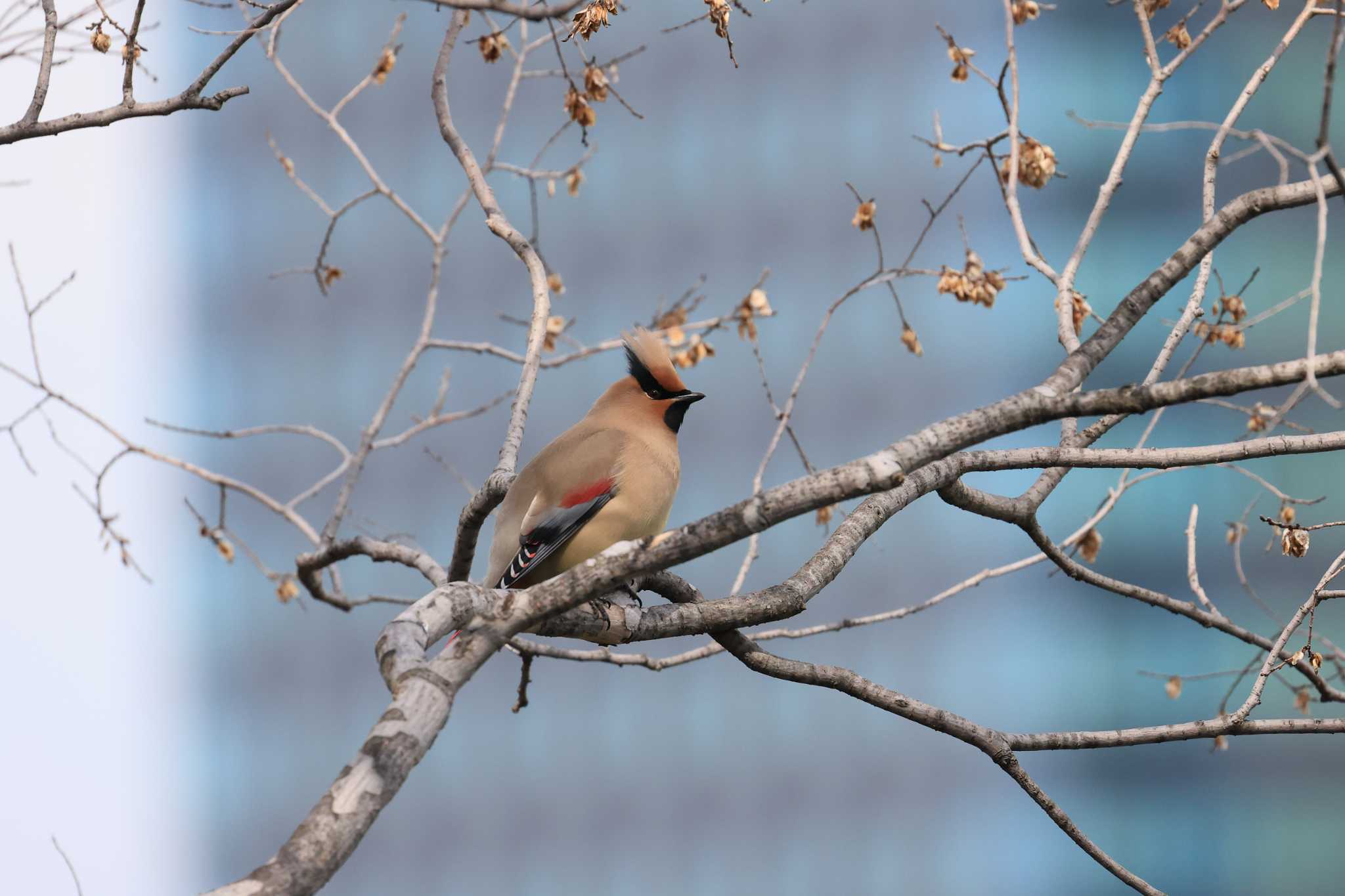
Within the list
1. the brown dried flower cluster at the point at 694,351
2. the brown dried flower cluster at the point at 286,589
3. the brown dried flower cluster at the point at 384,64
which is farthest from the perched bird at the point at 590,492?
the brown dried flower cluster at the point at 384,64


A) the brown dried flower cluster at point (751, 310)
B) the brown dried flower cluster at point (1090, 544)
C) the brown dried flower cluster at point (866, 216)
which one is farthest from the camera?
the brown dried flower cluster at point (751, 310)

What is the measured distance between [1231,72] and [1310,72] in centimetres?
400

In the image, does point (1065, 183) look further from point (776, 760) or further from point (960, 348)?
point (776, 760)

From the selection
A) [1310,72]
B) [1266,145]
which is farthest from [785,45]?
[1266,145]

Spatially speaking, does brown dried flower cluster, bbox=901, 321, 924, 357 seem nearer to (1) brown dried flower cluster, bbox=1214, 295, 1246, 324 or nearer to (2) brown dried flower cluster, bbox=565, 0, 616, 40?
(1) brown dried flower cluster, bbox=1214, 295, 1246, 324

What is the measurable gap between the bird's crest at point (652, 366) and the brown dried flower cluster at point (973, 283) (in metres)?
1.06

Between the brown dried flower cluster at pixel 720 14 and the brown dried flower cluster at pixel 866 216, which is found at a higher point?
the brown dried flower cluster at pixel 866 216

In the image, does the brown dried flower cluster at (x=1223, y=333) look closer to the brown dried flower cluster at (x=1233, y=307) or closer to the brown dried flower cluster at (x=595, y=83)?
the brown dried flower cluster at (x=1233, y=307)

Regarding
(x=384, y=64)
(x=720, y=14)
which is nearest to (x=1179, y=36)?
(x=720, y=14)

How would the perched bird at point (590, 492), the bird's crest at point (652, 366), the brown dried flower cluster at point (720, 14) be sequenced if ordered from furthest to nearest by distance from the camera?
the bird's crest at point (652, 366)
the perched bird at point (590, 492)
the brown dried flower cluster at point (720, 14)

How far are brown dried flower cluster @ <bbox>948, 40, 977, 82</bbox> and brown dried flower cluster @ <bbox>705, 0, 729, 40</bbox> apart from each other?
1.24 metres

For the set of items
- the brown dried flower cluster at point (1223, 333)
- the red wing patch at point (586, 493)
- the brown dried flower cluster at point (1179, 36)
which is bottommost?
the red wing patch at point (586, 493)

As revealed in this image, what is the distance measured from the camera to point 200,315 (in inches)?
2223

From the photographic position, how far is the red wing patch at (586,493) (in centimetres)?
496
